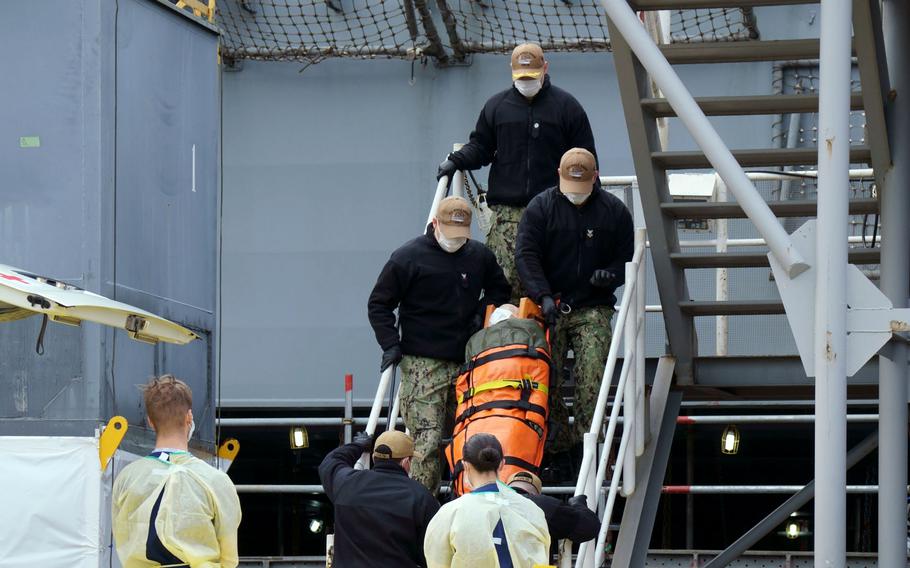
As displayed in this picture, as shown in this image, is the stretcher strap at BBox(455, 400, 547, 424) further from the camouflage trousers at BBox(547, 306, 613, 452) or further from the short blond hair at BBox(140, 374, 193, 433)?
the short blond hair at BBox(140, 374, 193, 433)

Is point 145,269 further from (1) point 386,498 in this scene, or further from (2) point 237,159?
(2) point 237,159

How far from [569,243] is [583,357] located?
0.65 metres

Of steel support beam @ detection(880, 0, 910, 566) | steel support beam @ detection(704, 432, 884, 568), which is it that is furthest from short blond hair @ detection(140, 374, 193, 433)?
steel support beam @ detection(704, 432, 884, 568)

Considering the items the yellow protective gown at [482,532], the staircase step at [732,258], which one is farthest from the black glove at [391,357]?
the yellow protective gown at [482,532]

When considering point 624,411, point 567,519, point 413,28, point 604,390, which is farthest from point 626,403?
point 413,28

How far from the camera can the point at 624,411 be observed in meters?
8.19

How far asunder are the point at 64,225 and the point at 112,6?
133cm

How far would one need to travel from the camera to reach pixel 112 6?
8750 mm

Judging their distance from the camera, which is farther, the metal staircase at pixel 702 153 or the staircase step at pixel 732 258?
the staircase step at pixel 732 258

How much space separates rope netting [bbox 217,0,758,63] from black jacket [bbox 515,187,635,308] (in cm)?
570

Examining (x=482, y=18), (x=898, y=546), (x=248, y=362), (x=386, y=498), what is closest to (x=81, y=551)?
(x=386, y=498)

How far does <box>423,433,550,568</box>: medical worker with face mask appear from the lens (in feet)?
18.9

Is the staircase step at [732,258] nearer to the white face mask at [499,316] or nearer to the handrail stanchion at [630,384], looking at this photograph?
the handrail stanchion at [630,384]

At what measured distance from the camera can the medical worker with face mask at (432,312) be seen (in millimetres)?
8234
